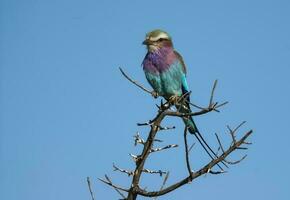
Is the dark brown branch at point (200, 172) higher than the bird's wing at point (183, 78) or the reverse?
the reverse

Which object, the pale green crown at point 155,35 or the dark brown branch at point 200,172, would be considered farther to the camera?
the pale green crown at point 155,35

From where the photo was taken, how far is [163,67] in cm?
670

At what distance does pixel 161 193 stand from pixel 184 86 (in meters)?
3.95

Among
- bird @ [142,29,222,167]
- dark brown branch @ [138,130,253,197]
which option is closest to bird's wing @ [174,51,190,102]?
bird @ [142,29,222,167]

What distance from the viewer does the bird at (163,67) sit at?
6.58 m

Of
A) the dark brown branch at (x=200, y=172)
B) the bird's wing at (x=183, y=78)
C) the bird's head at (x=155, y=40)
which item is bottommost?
the dark brown branch at (x=200, y=172)

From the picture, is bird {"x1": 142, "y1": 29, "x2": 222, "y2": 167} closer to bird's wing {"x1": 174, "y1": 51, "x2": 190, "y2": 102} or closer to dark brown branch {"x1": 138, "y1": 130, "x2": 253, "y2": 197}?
bird's wing {"x1": 174, "y1": 51, "x2": 190, "y2": 102}

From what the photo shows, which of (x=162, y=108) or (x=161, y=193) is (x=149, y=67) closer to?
(x=162, y=108)

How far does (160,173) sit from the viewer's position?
3.41m

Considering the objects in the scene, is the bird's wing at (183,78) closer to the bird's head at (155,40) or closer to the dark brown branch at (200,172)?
the bird's head at (155,40)

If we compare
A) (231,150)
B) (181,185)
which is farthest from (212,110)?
(181,185)

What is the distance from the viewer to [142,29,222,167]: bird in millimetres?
6578

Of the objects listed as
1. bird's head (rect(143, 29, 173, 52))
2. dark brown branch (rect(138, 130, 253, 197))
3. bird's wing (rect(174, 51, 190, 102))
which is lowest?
dark brown branch (rect(138, 130, 253, 197))

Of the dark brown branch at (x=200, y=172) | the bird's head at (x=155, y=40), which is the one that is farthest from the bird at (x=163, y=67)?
the dark brown branch at (x=200, y=172)
